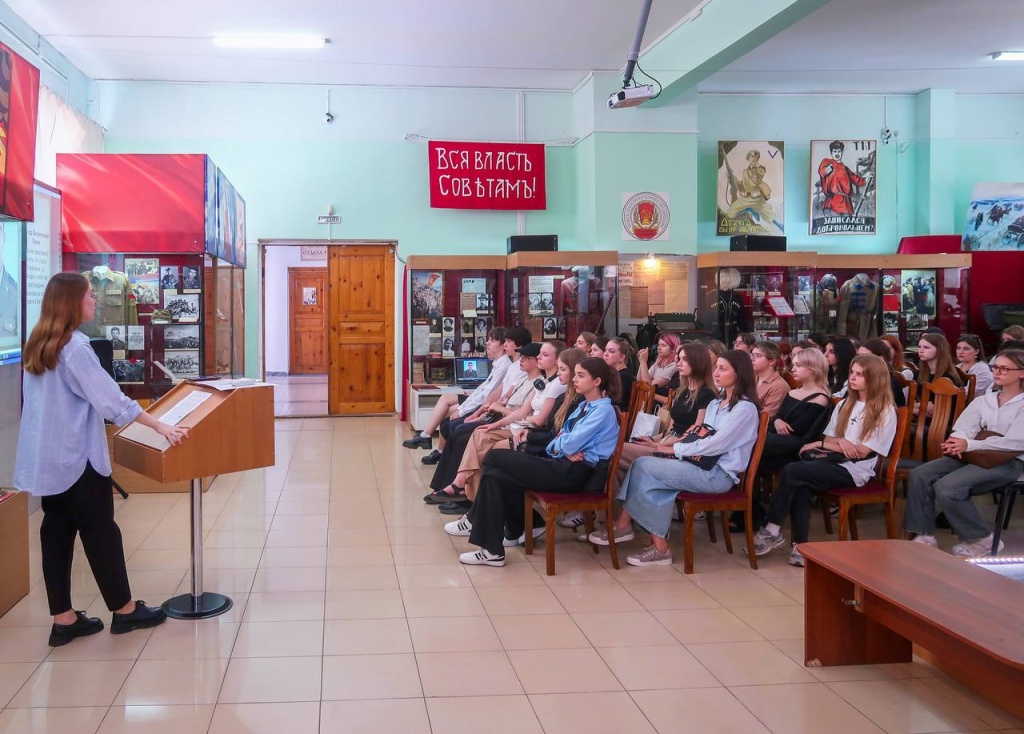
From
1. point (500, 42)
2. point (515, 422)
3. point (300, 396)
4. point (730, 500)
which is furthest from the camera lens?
point (300, 396)

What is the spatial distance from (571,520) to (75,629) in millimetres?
3137

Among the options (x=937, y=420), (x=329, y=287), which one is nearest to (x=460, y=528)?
(x=937, y=420)

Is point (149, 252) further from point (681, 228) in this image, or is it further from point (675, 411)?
point (681, 228)

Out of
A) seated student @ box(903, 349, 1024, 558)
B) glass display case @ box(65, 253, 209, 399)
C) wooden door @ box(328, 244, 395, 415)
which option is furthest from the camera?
wooden door @ box(328, 244, 395, 415)

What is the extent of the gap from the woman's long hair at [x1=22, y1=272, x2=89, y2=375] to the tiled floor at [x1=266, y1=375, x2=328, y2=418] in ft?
19.4

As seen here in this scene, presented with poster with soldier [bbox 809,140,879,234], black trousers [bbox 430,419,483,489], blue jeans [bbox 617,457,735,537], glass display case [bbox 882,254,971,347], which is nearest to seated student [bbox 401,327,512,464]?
black trousers [bbox 430,419,483,489]

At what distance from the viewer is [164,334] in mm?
7320

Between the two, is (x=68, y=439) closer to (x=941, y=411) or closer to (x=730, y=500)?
(x=730, y=500)

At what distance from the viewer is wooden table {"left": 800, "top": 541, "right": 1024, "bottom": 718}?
289 centimetres

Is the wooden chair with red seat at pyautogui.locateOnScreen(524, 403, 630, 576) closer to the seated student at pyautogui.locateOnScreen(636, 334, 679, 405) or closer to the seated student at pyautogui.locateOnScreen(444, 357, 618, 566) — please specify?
the seated student at pyautogui.locateOnScreen(444, 357, 618, 566)

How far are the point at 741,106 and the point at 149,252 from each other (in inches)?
312

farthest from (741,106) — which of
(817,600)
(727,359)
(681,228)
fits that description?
(817,600)

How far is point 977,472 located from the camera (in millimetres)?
5051

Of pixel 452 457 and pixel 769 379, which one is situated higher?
pixel 769 379
